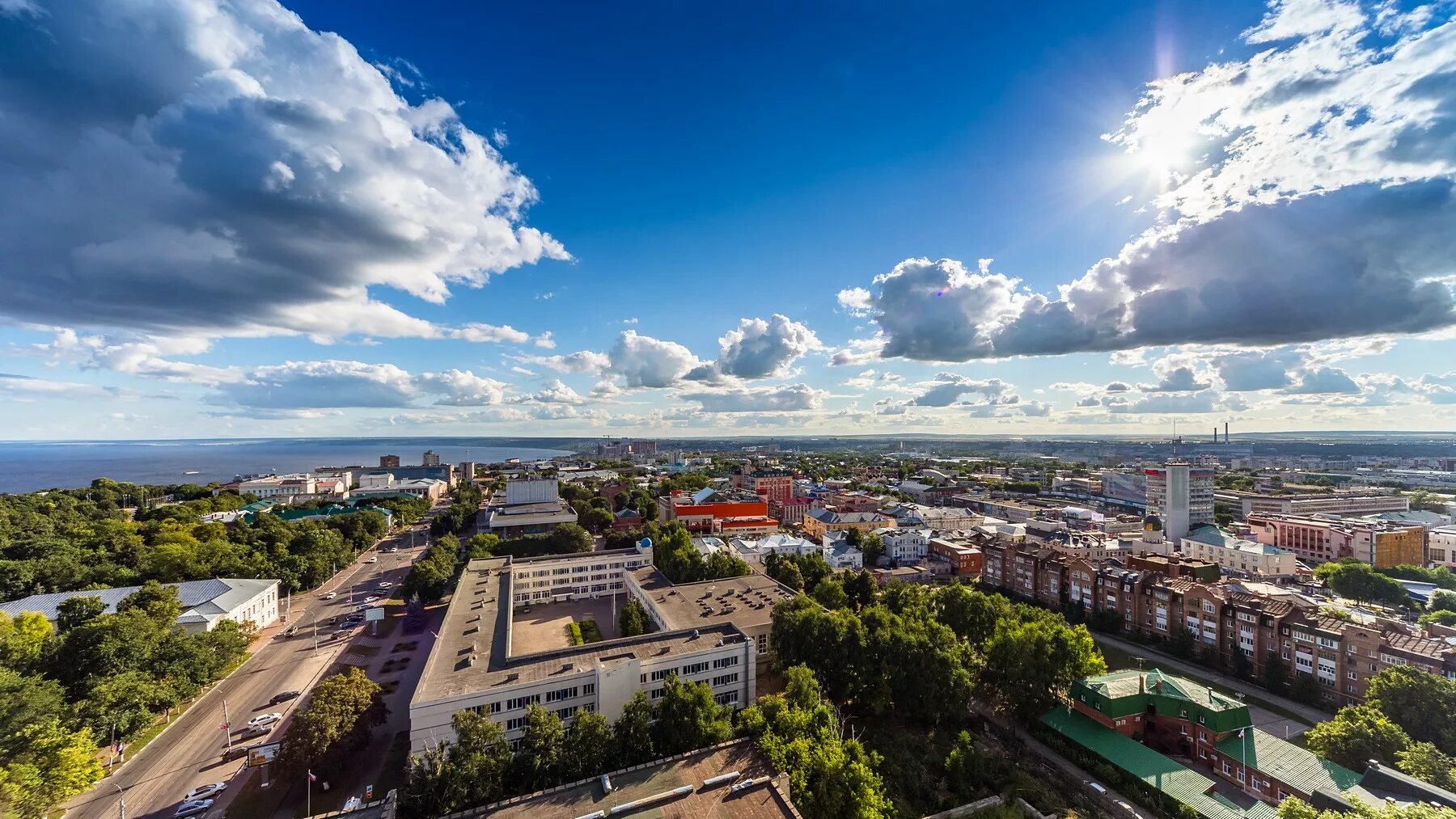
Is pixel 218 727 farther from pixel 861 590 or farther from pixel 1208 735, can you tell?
pixel 1208 735

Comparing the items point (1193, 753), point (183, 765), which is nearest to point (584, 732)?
point (183, 765)

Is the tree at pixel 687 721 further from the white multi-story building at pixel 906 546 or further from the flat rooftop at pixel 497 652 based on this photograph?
the white multi-story building at pixel 906 546

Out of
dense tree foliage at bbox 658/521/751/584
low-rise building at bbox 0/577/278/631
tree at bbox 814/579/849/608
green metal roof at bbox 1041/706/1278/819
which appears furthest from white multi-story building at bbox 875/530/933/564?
low-rise building at bbox 0/577/278/631

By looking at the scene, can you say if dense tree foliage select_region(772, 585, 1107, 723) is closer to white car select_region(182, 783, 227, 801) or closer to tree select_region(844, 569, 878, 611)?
tree select_region(844, 569, 878, 611)

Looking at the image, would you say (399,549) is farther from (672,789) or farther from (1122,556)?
(1122,556)

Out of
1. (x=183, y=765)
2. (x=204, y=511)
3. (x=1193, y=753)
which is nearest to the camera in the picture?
(x=183, y=765)

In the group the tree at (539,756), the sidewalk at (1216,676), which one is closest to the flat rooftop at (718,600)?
the tree at (539,756)
